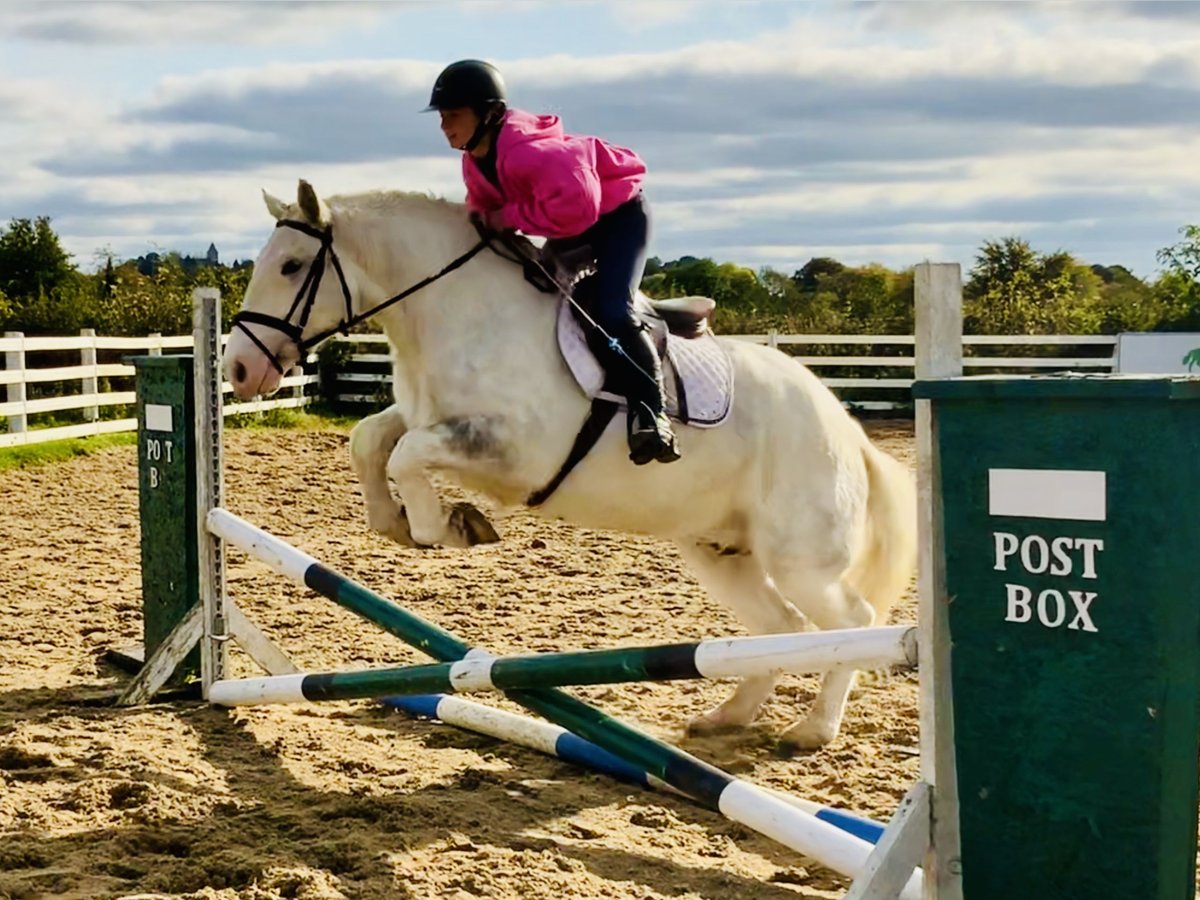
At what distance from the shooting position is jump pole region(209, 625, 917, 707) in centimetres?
256

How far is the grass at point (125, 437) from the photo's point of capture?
1214 centimetres

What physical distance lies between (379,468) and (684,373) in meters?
0.97

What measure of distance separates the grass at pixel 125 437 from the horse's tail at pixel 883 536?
904 cm

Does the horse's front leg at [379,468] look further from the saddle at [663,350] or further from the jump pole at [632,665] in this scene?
the saddle at [663,350]


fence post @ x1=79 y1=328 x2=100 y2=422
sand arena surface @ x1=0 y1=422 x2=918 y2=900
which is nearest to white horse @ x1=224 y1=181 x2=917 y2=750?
sand arena surface @ x1=0 y1=422 x2=918 y2=900

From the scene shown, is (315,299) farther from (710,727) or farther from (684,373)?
(710,727)

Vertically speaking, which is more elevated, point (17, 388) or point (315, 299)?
point (315, 299)

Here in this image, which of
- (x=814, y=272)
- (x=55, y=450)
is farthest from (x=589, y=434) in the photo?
(x=814, y=272)

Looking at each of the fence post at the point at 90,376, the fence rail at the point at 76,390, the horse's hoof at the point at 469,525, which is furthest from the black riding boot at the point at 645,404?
the fence post at the point at 90,376

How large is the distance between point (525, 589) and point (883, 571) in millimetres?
2930

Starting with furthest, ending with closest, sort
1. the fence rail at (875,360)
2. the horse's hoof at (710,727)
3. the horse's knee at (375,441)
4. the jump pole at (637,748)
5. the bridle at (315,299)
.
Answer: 1. the fence rail at (875,360)
2. the horse's hoof at (710,727)
3. the horse's knee at (375,441)
4. the bridle at (315,299)
5. the jump pole at (637,748)

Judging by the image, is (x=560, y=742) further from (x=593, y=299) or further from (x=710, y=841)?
(x=593, y=299)

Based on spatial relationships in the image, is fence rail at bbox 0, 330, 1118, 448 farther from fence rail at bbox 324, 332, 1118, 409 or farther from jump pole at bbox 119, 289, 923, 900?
jump pole at bbox 119, 289, 923, 900

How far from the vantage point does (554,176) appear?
389cm
